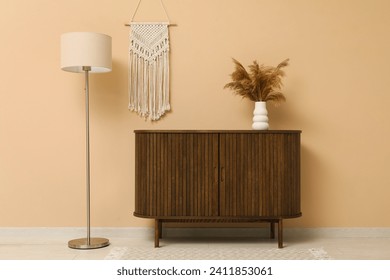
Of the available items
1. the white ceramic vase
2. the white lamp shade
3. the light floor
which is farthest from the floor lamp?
the white ceramic vase

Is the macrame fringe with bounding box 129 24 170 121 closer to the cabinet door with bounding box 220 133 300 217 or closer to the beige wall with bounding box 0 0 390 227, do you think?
the beige wall with bounding box 0 0 390 227

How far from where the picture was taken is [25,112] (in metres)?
4.07

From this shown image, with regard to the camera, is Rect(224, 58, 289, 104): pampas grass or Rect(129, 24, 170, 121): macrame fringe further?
Rect(129, 24, 170, 121): macrame fringe

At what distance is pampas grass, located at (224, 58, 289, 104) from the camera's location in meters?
3.81

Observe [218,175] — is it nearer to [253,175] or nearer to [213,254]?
[253,175]

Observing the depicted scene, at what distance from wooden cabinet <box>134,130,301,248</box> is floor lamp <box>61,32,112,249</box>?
1.44 feet

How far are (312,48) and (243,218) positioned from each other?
138 cm

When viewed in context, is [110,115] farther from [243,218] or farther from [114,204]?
[243,218]

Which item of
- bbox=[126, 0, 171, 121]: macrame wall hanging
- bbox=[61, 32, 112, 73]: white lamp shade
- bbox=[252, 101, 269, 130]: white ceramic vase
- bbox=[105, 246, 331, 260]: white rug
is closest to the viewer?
bbox=[105, 246, 331, 260]: white rug

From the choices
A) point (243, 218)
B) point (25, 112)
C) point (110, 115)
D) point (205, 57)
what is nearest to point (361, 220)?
point (243, 218)

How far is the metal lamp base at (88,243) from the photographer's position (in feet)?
12.0

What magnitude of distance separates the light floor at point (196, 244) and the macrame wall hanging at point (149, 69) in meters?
0.92

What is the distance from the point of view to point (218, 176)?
→ 3654 mm

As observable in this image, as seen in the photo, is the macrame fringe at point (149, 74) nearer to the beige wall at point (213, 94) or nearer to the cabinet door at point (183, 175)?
the beige wall at point (213, 94)
